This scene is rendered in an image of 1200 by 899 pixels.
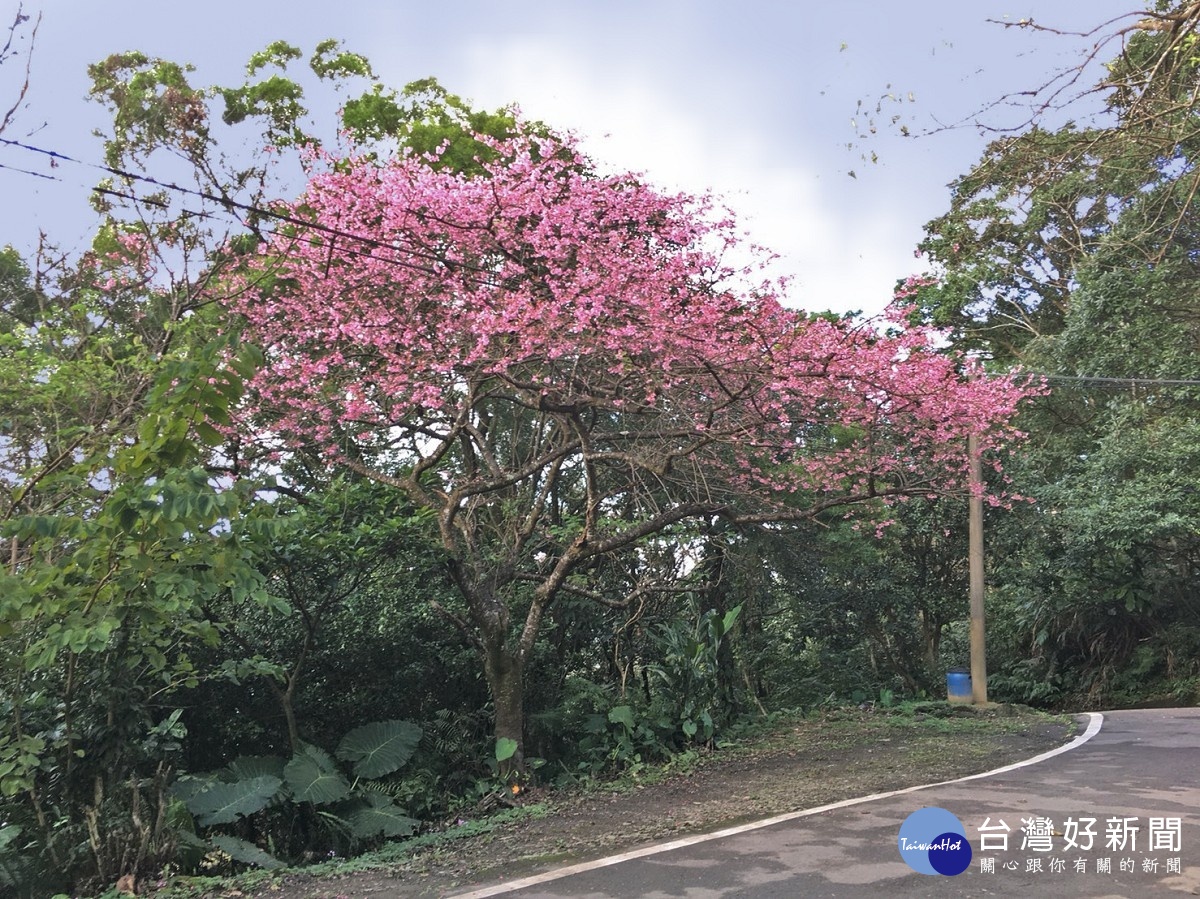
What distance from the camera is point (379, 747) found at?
27.7 ft

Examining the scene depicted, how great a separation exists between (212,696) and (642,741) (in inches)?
174

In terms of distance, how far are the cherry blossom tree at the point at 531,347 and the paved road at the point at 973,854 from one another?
315cm

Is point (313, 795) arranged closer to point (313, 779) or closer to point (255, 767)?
point (313, 779)

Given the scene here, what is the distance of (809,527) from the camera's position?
14039 mm

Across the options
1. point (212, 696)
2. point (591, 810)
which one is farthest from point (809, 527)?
point (212, 696)

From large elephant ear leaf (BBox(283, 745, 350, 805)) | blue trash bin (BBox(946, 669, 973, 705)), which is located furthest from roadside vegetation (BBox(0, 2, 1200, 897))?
blue trash bin (BBox(946, 669, 973, 705))

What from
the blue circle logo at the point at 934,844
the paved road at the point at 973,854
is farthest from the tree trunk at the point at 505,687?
the blue circle logo at the point at 934,844

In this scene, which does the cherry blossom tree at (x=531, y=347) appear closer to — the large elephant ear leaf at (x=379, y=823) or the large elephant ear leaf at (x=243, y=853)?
the large elephant ear leaf at (x=379, y=823)

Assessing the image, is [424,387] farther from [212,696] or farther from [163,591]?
[163,591]

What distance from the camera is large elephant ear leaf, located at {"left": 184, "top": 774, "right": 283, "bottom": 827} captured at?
23.0 ft

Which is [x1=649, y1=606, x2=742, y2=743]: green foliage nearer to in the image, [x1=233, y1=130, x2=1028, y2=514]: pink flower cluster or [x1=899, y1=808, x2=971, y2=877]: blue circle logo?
[x1=233, y1=130, x2=1028, y2=514]: pink flower cluster

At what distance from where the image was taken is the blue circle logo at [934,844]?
17.4ft

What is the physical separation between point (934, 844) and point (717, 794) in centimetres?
251

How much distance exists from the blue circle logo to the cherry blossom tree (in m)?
3.56
